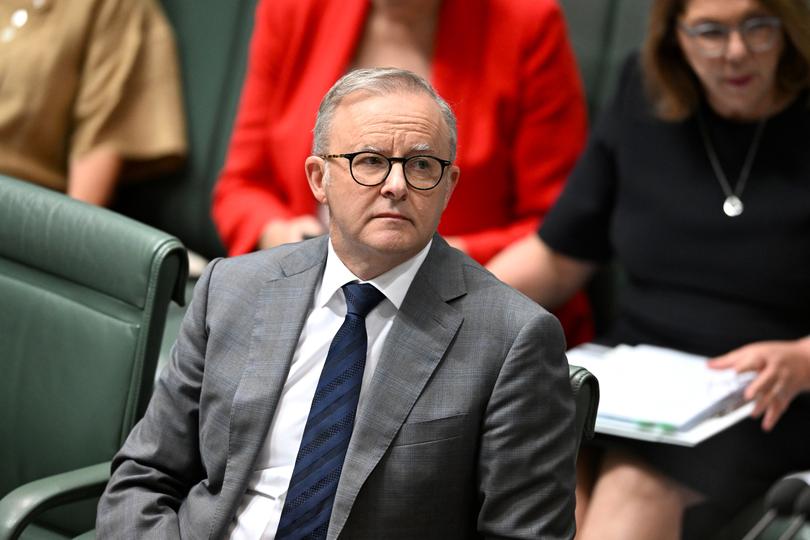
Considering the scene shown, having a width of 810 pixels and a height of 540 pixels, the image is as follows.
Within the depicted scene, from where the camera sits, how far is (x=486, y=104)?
2621 millimetres

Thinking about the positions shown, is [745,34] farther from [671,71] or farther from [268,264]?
[268,264]

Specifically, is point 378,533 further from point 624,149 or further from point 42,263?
point 624,149

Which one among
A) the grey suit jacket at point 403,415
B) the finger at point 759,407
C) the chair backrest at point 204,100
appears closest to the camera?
the grey suit jacket at point 403,415

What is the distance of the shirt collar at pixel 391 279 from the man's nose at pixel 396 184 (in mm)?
113

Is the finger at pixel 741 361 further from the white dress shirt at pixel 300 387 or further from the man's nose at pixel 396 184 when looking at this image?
the man's nose at pixel 396 184

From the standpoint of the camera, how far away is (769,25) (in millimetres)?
2137

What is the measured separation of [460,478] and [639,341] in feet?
3.09

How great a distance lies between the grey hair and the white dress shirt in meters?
0.16

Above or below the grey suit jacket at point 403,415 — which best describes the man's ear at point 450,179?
above

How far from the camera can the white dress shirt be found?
156 centimetres

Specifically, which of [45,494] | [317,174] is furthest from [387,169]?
[45,494]

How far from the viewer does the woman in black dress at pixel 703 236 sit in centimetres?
207

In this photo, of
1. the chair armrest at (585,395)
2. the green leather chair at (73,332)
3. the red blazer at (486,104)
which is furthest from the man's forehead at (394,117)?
the red blazer at (486,104)

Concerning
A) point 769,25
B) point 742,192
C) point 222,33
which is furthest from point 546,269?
point 222,33
